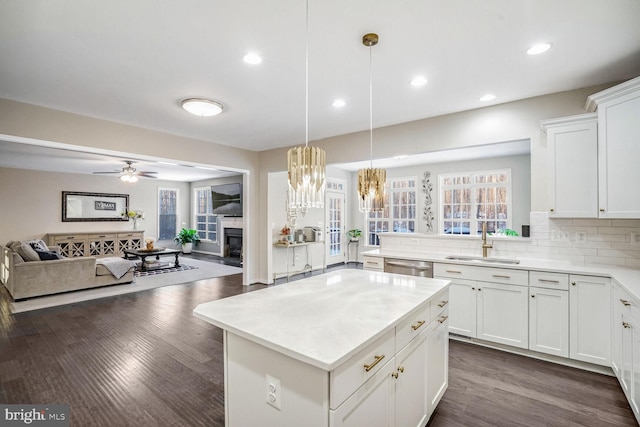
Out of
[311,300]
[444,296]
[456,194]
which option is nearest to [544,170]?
[444,296]

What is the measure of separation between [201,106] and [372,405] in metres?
3.34

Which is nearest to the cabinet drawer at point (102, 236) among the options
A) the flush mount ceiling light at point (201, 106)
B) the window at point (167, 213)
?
the window at point (167, 213)

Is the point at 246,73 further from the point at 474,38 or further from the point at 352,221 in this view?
the point at 352,221

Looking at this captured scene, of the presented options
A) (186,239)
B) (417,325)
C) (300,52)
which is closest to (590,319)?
(417,325)

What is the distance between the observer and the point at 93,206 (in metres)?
9.03

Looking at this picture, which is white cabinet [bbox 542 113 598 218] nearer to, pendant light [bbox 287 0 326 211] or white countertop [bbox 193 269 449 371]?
white countertop [bbox 193 269 449 371]

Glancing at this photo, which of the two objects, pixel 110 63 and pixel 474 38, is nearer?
pixel 474 38

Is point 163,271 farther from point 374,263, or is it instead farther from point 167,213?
point 374,263

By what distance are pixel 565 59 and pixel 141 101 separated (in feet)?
13.7

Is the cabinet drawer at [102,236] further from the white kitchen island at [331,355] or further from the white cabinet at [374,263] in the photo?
the white kitchen island at [331,355]

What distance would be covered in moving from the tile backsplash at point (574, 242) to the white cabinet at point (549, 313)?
567mm

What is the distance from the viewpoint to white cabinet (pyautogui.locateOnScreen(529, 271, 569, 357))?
2707mm

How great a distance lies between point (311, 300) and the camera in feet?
6.03

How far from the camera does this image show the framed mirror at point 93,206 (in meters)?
8.59
